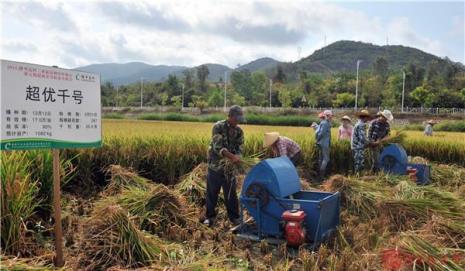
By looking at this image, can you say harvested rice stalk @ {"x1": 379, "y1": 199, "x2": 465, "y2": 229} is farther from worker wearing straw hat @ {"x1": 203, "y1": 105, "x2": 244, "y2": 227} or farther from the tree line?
the tree line

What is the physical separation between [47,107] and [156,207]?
2.19 metres

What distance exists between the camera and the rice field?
351 cm

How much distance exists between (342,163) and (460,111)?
127 feet

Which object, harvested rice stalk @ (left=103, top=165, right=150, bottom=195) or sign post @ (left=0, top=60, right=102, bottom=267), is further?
harvested rice stalk @ (left=103, top=165, right=150, bottom=195)

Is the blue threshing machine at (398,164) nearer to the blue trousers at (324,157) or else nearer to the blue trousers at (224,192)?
the blue trousers at (324,157)

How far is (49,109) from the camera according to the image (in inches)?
129

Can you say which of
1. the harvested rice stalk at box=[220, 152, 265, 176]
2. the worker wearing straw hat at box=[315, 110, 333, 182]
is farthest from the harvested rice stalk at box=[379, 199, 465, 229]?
the worker wearing straw hat at box=[315, 110, 333, 182]

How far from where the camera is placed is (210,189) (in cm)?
566

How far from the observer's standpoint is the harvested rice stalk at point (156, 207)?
494 centimetres

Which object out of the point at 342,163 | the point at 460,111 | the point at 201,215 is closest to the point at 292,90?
the point at 460,111

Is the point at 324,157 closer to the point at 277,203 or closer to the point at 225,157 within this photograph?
the point at 225,157

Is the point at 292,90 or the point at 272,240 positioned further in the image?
the point at 292,90

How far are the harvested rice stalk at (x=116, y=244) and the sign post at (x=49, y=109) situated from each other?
1.06 ft

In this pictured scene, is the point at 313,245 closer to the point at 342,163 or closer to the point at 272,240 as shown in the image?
the point at 272,240
